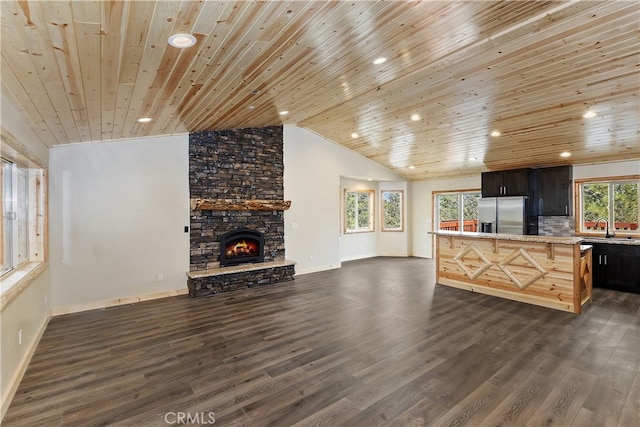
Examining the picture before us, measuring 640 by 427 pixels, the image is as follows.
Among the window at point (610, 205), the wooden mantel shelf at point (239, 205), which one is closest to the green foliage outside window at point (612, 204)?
the window at point (610, 205)

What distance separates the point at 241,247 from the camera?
641cm

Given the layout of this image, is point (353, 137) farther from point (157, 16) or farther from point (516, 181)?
point (157, 16)

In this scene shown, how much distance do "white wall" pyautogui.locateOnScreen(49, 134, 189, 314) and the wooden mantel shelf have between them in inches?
12.7

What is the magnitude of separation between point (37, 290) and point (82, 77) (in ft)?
9.12

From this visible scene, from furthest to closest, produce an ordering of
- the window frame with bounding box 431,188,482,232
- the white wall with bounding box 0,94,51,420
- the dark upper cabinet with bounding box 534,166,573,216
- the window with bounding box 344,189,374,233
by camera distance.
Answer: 1. the window with bounding box 344,189,374,233
2. the window frame with bounding box 431,188,482,232
3. the dark upper cabinet with bounding box 534,166,573,216
4. the white wall with bounding box 0,94,51,420

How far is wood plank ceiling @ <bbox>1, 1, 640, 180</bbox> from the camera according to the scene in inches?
77.9

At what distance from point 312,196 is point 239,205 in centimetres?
198

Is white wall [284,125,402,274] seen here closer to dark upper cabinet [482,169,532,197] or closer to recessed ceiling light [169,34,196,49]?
dark upper cabinet [482,169,532,197]

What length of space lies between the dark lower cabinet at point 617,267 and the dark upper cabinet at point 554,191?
38.8 inches

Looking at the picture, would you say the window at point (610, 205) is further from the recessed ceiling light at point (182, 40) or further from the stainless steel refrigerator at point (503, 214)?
the recessed ceiling light at point (182, 40)

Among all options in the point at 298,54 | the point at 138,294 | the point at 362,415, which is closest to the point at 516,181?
the point at 298,54

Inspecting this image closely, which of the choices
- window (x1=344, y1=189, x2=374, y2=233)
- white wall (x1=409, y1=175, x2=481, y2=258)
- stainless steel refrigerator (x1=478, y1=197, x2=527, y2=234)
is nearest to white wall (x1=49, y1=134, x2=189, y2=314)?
window (x1=344, y1=189, x2=374, y2=233)

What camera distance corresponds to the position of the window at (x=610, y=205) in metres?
6.07

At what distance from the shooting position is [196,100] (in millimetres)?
3781
